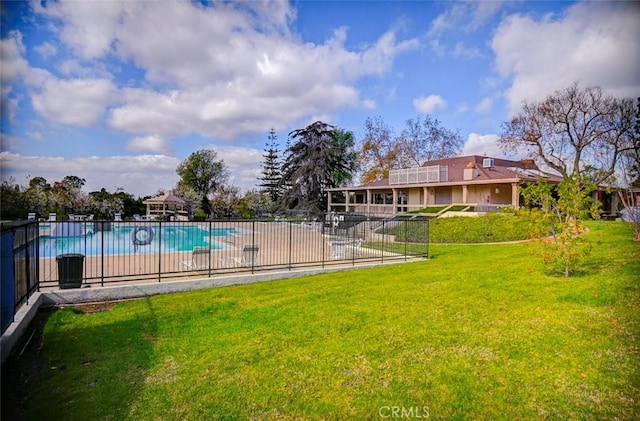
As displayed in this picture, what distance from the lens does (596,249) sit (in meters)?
10.4

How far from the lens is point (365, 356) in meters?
4.28

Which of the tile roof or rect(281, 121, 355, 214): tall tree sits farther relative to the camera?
rect(281, 121, 355, 214): tall tree

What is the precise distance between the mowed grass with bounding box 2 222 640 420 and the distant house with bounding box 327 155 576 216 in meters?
21.2

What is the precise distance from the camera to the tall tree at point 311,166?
134 feet

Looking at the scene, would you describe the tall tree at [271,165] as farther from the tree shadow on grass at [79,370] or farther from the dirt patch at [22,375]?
the dirt patch at [22,375]

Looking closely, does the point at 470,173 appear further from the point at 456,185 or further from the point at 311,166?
the point at 311,166

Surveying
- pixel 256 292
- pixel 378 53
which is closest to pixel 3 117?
pixel 256 292

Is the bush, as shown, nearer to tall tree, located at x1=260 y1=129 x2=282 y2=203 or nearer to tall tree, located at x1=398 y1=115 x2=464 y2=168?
tall tree, located at x1=398 y1=115 x2=464 y2=168

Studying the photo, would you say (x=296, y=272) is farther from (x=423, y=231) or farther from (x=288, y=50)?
(x=423, y=231)

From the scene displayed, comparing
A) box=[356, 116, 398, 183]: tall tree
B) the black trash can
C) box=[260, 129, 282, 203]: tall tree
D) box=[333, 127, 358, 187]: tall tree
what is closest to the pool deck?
the black trash can

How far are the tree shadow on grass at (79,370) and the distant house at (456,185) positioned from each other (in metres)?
24.8

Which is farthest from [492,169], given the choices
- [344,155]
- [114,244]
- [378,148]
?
[114,244]

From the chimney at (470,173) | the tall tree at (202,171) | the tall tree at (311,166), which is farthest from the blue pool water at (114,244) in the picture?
the tall tree at (202,171)

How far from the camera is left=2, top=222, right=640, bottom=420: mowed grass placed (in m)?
3.32
